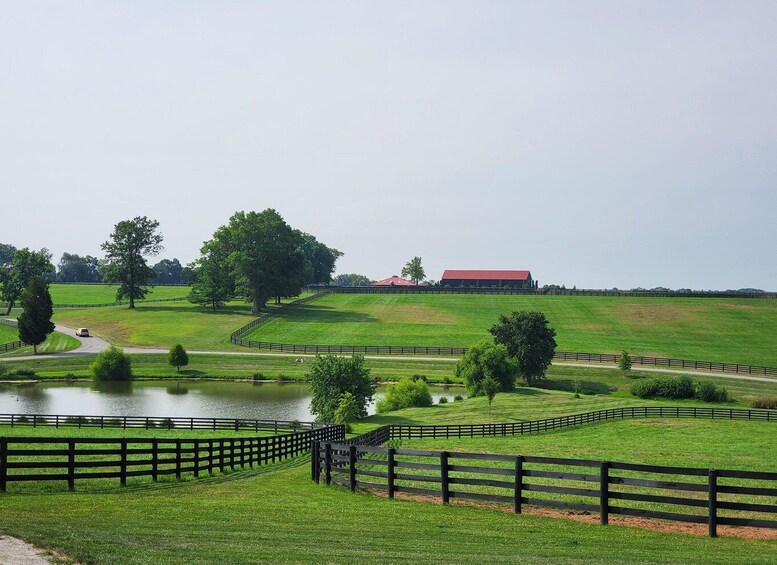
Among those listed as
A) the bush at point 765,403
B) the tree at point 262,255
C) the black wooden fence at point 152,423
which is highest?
the tree at point 262,255

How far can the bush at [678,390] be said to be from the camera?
6656cm

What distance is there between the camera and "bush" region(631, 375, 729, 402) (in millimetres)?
66562

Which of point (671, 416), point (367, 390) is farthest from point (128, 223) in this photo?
point (671, 416)

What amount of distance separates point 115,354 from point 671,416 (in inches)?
2061

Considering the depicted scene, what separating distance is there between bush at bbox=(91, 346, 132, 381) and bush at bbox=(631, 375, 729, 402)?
4816cm

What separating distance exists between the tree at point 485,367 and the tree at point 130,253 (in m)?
75.4

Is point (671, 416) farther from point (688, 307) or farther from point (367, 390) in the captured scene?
point (688, 307)

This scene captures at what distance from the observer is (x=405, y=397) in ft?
202

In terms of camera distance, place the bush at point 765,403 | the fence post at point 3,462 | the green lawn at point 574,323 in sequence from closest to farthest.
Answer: the fence post at point 3,462, the bush at point 765,403, the green lawn at point 574,323

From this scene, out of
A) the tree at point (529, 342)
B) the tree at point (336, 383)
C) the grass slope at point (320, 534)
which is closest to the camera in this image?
the grass slope at point (320, 534)

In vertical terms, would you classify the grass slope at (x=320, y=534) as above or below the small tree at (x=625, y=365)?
above

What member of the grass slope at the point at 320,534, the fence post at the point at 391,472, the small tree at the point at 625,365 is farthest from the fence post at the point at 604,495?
the small tree at the point at 625,365

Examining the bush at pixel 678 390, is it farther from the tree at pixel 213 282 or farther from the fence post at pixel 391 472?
the tree at pixel 213 282

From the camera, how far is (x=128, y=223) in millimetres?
127875
